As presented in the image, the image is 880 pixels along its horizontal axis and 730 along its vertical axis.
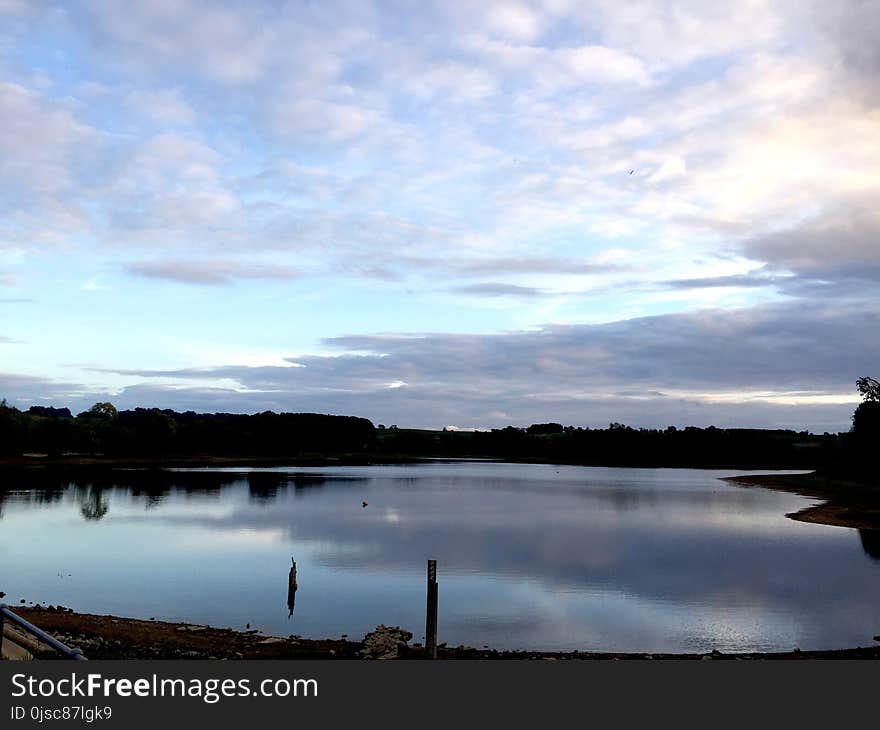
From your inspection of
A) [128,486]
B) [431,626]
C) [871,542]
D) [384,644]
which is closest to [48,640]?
[431,626]

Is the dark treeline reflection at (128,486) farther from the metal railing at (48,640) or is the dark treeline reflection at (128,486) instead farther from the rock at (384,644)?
the metal railing at (48,640)

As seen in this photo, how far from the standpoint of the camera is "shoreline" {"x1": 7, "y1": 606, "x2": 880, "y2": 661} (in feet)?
73.8

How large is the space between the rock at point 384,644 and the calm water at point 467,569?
9.26 ft

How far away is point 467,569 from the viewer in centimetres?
4353

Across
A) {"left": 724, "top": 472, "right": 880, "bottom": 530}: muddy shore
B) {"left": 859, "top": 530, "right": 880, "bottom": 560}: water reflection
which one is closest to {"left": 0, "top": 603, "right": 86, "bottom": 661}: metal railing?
{"left": 859, "top": 530, "right": 880, "bottom": 560}: water reflection

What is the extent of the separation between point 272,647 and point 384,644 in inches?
146

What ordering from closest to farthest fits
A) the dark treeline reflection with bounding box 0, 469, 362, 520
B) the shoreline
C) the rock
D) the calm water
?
1. the shoreline
2. the rock
3. the calm water
4. the dark treeline reflection with bounding box 0, 469, 362, 520

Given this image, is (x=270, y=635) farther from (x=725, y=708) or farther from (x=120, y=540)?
(x=120, y=540)

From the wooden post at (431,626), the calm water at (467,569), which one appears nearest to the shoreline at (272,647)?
the wooden post at (431,626)

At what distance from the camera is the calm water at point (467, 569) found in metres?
30.3

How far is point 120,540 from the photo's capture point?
52.6m

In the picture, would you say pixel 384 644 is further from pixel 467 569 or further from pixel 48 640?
pixel 467 569

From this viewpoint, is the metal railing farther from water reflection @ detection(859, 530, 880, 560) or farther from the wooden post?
water reflection @ detection(859, 530, 880, 560)

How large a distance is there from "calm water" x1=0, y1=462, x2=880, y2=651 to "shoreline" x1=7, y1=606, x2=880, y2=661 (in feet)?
6.57
